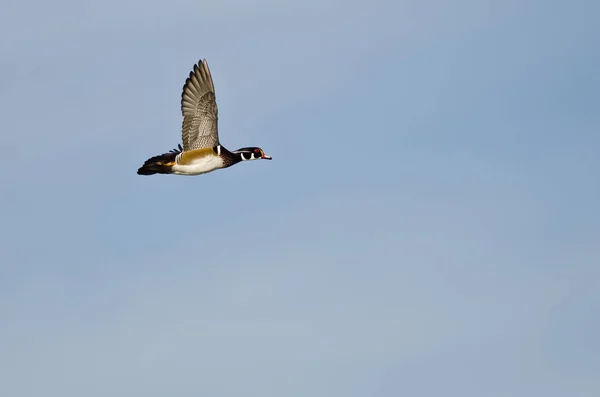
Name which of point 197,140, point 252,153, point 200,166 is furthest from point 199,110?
point 252,153

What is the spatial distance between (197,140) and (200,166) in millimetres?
1273

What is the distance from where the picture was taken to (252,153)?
8444 cm

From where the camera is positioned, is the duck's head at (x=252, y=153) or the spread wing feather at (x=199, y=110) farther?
the duck's head at (x=252, y=153)

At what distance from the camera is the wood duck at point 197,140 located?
82.5 m

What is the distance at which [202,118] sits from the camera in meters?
83.1

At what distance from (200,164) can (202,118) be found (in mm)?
2073

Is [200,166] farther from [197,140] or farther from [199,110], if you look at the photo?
[199,110]

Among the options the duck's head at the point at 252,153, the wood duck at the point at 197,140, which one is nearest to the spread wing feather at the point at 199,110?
the wood duck at the point at 197,140

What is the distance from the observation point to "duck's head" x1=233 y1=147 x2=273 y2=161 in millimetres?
84188

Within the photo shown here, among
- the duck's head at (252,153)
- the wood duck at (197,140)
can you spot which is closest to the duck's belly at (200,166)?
the wood duck at (197,140)

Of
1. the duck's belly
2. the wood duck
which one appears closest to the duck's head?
the wood duck

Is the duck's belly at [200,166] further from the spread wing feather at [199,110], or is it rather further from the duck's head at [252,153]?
the duck's head at [252,153]

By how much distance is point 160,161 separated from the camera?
82562 millimetres

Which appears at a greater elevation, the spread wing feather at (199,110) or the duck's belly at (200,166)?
the spread wing feather at (199,110)
